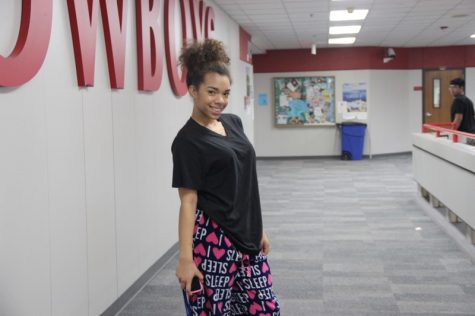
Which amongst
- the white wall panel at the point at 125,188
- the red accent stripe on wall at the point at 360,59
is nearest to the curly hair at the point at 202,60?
the white wall panel at the point at 125,188

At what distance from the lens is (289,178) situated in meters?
9.85

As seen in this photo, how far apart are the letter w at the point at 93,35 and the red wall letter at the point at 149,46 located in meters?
0.29

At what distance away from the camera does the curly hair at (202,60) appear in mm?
1885

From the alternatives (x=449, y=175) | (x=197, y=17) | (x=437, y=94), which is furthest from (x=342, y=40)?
(x=449, y=175)

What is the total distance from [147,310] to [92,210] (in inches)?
33.7

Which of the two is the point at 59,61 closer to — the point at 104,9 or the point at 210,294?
the point at 104,9

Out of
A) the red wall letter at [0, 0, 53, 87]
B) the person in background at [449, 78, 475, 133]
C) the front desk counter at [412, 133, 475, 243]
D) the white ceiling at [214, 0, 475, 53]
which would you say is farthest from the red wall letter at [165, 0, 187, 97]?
the person in background at [449, 78, 475, 133]

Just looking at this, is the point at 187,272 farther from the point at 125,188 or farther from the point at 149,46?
the point at 149,46

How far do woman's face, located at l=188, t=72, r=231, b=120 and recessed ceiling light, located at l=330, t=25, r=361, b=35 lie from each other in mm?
8019

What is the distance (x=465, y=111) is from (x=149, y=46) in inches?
167

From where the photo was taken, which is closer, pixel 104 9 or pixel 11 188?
pixel 11 188

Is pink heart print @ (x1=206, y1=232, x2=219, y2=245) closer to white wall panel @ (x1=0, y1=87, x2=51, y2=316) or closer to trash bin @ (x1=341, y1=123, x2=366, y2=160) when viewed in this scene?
white wall panel @ (x1=0, y1=87, x2=51, y2=316)

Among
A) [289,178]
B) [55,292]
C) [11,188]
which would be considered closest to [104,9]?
[11,188]

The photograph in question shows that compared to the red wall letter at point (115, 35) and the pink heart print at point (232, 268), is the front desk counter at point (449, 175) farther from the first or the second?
the pink heart print at point (232, 268)
